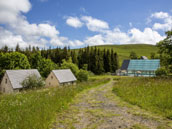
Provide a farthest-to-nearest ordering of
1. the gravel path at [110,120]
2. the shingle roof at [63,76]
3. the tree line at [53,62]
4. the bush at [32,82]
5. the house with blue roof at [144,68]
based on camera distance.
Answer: the house with blue roof at [144,68], the tree line at [53,62], the shingle roof at [63,76], the bush at [32,82], the gravel path at [110,120]

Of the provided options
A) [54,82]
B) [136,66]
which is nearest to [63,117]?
[54,82]

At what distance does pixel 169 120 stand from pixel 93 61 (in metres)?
75.3

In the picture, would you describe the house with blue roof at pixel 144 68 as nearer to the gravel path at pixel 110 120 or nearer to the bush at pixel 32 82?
the bush at pixel 32 82

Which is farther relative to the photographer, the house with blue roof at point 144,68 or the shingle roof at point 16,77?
the house with blue roof at point 144,68

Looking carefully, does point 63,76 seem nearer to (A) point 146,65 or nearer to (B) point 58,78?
(B) point 58,78

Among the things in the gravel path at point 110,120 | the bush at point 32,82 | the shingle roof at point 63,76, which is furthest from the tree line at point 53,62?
the gravel path at point 110,120

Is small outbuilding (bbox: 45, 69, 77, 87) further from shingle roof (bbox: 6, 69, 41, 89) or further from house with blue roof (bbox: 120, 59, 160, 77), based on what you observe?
house with blue roof (bbox: 120, 59, 160, 77)

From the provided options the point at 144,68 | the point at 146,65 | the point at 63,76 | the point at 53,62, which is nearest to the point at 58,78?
the point at 63,76

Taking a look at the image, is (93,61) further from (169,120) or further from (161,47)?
(169,120)

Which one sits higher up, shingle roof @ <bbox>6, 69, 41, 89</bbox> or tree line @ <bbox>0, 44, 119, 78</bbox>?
tree line @ <bbox>0, 44, 119, 78</bbox>

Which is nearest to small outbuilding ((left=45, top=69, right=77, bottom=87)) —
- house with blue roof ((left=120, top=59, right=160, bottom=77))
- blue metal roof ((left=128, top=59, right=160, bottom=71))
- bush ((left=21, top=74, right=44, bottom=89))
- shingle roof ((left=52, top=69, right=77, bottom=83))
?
shingle roof ((left=52, top=69, right=77, bottom=83))

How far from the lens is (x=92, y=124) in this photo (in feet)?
17.1

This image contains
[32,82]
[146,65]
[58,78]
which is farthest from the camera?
[146,65]

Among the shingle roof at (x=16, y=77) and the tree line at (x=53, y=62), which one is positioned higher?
the tree line at (x=53, y=62)
